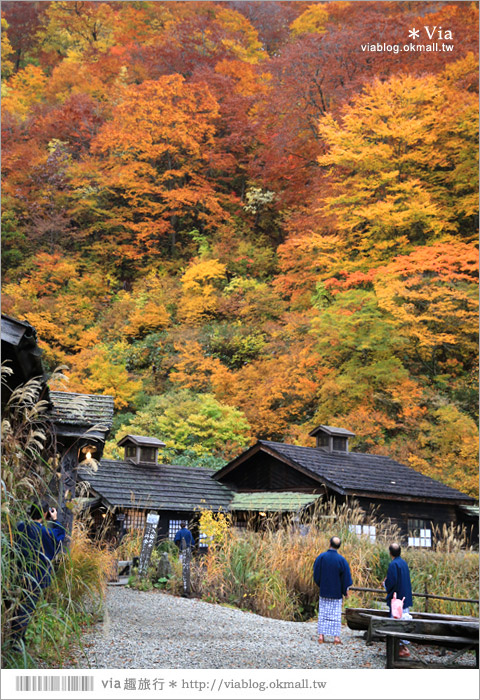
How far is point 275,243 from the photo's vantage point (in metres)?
36.7

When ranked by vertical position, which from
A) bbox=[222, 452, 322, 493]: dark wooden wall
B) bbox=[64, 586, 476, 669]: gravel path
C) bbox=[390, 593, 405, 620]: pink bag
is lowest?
bbox=[64, 586, 476, 669]: gravel path

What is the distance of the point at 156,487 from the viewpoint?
19.2m

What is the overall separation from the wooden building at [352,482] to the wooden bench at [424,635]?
9.60 meters

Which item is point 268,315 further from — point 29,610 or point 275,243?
point 29,610

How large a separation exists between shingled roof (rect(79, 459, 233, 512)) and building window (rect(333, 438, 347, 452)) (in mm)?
3473

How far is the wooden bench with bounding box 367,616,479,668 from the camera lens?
674 centimetres

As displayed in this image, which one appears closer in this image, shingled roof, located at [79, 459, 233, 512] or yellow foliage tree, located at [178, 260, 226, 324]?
shingled roof, located at [79, 459, 233, 512]

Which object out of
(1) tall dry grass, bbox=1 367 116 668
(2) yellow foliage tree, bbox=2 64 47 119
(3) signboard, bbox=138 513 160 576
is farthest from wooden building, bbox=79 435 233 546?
(2) yellow foliage tree, bbox=2 64 47 119

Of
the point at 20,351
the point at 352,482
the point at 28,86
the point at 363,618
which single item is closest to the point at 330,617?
the point at 363,618

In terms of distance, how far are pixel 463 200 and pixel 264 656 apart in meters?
22.0

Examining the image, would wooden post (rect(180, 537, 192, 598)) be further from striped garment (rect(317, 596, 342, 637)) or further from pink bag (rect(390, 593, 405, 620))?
pink bag (rect(390, 593, 405, 620))

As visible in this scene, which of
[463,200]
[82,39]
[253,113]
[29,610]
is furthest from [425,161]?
[82,39]

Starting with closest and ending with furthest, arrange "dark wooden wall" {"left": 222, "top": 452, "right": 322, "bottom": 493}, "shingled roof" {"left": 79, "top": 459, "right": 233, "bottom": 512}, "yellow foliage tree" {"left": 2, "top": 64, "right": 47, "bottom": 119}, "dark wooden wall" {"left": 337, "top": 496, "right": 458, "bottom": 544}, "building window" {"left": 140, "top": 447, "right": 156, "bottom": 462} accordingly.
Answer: "shingled roof" {"left": 79, "top": 459, "right": 233, "bottom": 512} < "dark wooden wall" {"left": 337, "top": 496, "right": 458, "bottom": 544} < "dark wooden wall" {"left": 222, "top": 452, "right": 322, "bottom": 493} < "building window" {"left": 140, "top": 447, "right": 156, "bottom": 462} < "yellow foliage tree" {"left": 2, "top": 64, "right": 47, "bottom": 119}

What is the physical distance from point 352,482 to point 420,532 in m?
3.20
